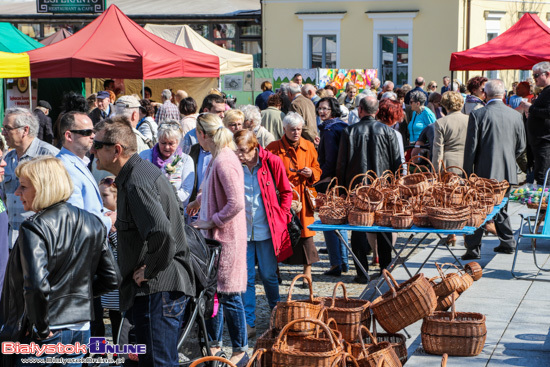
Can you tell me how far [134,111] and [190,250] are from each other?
426 centimetres

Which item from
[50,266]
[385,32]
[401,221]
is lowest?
[401,221]

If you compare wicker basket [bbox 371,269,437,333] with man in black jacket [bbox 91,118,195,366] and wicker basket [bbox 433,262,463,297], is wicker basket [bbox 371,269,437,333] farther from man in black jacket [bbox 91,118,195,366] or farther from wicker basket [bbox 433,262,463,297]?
man in black jacket [bbox 91,118,195,366]

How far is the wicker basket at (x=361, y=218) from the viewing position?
21.7ft

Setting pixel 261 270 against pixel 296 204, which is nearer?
pixel 261 270

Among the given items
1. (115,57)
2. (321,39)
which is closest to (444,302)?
(115,57)

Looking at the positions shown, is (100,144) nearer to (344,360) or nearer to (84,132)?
(84,132)

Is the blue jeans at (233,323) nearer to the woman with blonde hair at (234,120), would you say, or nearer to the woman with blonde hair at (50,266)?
the woman with blonde hair at (50,266)

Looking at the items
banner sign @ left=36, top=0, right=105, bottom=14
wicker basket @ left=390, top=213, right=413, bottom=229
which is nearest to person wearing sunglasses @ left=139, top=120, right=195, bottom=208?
wicker basket @ left=390, top=213, right=413, bottom=229

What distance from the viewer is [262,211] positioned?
21.6ft

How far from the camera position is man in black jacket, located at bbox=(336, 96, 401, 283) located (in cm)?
797

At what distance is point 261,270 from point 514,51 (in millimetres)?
9885

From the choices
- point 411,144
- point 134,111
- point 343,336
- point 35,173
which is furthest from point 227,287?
point 411,144

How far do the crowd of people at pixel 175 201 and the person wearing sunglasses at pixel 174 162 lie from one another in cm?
1

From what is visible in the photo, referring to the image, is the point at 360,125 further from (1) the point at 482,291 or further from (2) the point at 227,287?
(2) the point at 227,287
